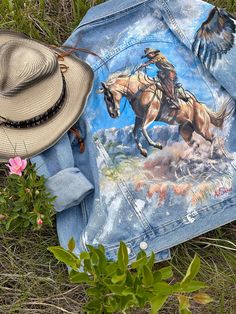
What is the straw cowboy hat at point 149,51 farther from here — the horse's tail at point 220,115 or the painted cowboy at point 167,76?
the horse's tail at point 220,115

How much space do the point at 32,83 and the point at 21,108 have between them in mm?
92

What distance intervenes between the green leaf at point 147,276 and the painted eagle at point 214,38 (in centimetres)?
84

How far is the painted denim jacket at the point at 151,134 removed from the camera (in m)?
1.77

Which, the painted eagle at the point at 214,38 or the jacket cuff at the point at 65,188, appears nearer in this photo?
the jacket cuff at the point at 65,188

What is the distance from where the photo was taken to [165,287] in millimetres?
1304

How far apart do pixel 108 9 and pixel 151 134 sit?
0.46 m

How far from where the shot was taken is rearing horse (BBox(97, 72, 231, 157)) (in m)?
1.85

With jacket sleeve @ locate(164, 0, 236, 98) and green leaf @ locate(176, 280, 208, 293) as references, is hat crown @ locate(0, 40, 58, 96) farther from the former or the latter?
green leaf @ locate(176, 280, 208, 293)

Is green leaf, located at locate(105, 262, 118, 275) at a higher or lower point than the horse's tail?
higher

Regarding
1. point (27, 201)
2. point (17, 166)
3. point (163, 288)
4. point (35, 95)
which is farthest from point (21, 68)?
point (163, 288)

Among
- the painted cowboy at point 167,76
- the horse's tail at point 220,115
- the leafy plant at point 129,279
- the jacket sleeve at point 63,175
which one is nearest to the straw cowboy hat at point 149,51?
the painted cowboy at point 167,76

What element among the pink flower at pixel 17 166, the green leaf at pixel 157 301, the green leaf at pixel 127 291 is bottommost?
the green leaf at pixel 157 301

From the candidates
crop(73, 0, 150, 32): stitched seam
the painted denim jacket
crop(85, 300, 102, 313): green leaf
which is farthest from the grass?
crop(73, 0, 150, 32): stitched seam

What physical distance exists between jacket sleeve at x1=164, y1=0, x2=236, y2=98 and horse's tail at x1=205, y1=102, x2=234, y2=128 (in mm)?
48
